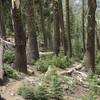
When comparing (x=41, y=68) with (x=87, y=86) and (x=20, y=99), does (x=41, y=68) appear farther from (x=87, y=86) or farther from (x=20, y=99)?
(x=20, y=99)

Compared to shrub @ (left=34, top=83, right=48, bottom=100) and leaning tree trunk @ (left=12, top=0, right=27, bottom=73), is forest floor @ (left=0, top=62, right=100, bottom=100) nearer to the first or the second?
shrub @ (left=34, top=83, right=48, bottom=100)

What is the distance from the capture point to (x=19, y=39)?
1241 cm

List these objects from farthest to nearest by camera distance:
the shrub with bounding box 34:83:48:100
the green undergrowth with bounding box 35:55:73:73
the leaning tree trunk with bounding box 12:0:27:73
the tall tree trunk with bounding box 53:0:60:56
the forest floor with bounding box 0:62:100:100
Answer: the tall tree trunk with bounding box 53:0:60:56
the green undergrowth with bounding box 35:55:73:73
the leaning tree trunk with bounding box 12:0:27:73
the forest floor with bounding box 0:62:100:100
the shrub with bounding box 34:83:48:100

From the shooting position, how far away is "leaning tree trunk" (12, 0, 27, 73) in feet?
40.0

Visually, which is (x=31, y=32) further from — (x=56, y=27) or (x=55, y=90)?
(x=55, y=90)

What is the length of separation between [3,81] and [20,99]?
1507 mm

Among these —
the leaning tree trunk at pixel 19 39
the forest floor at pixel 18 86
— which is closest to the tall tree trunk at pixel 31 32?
the leaning tree trunk at pixel 19 39

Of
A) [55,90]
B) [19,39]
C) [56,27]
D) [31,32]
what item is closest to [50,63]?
[31,32]

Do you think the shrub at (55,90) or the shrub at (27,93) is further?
the shrub at (55,90)

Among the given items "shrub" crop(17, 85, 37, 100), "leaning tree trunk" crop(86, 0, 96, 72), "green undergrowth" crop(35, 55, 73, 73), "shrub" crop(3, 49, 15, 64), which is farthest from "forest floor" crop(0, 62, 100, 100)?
"shrub" crop(3, 49, 15, 64)

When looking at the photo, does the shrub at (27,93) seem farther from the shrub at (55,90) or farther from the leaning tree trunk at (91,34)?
the leaning tree trunk at (91,34)

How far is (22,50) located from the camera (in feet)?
41.4

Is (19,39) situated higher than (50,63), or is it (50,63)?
(19,39)

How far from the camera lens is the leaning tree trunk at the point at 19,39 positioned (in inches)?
480
